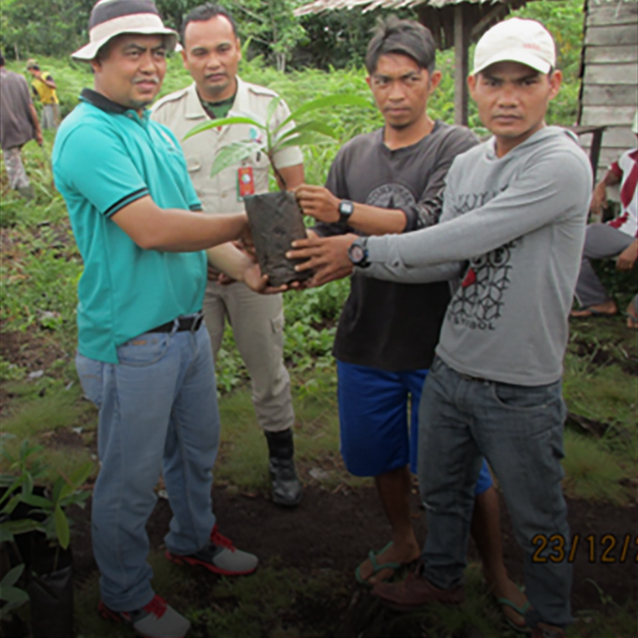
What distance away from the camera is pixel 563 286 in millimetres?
1798

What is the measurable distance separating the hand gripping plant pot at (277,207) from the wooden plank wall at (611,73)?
218 inches

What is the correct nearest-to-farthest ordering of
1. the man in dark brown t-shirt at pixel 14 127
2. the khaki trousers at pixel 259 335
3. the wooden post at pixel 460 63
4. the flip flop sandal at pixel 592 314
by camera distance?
the khaki trousers at pixel 259 335, the flip flop sandal at pixel 592 314, the wooden post at pixel 460 63, the man in dark brown t-shirt at pixel 14 127

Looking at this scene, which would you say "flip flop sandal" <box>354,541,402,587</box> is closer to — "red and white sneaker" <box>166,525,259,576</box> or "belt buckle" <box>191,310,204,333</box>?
"red and white sneaker" <box>166,525,259,576</box>

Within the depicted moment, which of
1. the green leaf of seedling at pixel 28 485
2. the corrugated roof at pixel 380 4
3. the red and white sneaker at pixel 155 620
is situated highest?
the corrugated roof at pixel 380 4

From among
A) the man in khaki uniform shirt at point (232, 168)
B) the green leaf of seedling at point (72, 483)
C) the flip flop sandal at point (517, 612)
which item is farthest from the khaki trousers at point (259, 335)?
the flip flop sandal at point (517, 612)

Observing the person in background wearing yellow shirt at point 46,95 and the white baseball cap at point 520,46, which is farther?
the person in background wearing yellow shirt at point 46,95

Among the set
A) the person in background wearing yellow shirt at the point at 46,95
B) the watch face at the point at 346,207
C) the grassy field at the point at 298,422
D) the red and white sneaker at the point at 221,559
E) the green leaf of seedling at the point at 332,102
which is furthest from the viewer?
the person in background wearing yellow shirt at the point at 46,95

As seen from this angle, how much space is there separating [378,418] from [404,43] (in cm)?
128

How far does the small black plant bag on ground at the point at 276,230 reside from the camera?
1.93 meters

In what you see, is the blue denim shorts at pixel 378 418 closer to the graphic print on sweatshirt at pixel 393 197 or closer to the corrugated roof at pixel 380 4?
the graphic print on sweatshirt at pixel 393 197

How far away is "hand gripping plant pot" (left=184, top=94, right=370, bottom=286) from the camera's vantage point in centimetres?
192

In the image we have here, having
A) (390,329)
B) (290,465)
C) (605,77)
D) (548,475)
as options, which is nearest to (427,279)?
(390,329)

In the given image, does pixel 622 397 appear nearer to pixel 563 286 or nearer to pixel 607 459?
pixel 607 459

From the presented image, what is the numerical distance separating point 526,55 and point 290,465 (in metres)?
2.13
